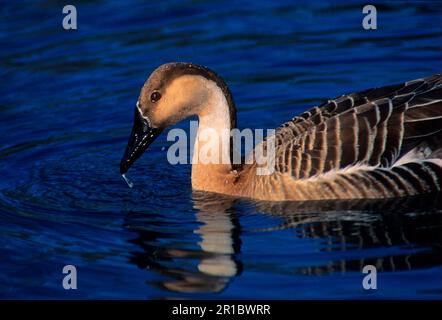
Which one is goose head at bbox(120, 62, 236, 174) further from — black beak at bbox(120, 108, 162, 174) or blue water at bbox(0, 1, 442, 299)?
blue water at bbox(0, 1, 442, 299)

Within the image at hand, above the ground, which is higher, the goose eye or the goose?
the goose eye

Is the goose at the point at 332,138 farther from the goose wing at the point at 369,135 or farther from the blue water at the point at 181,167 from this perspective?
the blue water at the point at 181,167

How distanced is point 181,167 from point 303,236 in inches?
113

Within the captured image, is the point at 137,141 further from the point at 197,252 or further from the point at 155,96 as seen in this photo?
the point at 197,252

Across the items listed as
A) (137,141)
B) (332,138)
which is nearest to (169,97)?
(137,141)

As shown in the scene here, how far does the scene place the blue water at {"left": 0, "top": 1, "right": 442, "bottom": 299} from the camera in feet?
30.6

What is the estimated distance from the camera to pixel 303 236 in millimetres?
10062

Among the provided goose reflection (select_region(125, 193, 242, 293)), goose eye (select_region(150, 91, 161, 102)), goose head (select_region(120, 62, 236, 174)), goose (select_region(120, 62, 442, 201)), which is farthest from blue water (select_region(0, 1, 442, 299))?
goose eye (select_region(150, 91, 161, 102))

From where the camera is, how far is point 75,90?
15141mm

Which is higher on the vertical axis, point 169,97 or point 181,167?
point 169,97

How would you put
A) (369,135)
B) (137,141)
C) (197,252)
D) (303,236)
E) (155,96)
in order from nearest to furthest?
(197,252)
(303,236)
(369,135)
(155,96)
(137,141)

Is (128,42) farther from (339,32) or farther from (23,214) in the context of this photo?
(23,214)

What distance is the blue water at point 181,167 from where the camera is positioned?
30.6ft

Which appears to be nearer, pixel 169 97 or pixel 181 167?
pixel 169 97
